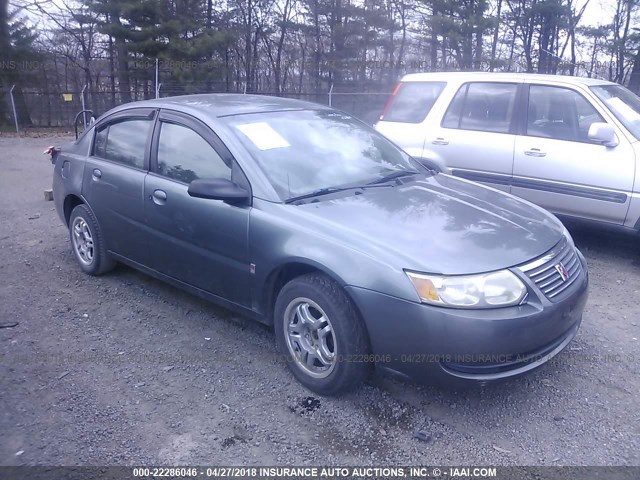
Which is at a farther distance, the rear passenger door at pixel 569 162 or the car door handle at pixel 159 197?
the rear passenger door at pixel 569 162

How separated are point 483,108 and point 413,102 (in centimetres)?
93

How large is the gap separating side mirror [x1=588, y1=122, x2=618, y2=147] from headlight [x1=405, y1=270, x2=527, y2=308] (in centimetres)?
316

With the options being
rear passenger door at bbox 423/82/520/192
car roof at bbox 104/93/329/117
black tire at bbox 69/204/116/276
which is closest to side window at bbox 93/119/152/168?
car roof at bbox 104/93/329/117

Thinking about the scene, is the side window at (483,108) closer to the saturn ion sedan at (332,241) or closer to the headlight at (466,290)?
the saturn ion sedan at (332,241)

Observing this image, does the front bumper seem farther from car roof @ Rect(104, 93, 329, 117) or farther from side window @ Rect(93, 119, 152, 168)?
side window @ Rect(93, 119, 152, 168)

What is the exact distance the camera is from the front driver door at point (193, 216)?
3625 millimetres

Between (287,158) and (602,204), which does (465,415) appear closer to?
(287,158)

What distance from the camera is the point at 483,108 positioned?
248 inches

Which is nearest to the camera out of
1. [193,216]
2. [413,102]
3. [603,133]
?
[193,216]

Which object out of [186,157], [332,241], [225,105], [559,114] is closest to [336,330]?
[332,241]

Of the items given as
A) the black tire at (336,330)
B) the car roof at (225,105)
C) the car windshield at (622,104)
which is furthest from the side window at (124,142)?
the car windshield at (622,104)

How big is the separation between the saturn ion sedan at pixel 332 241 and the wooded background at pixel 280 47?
51.1 feet

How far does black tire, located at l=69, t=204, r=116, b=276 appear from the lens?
488cm

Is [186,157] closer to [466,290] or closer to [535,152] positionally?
[466,290]
